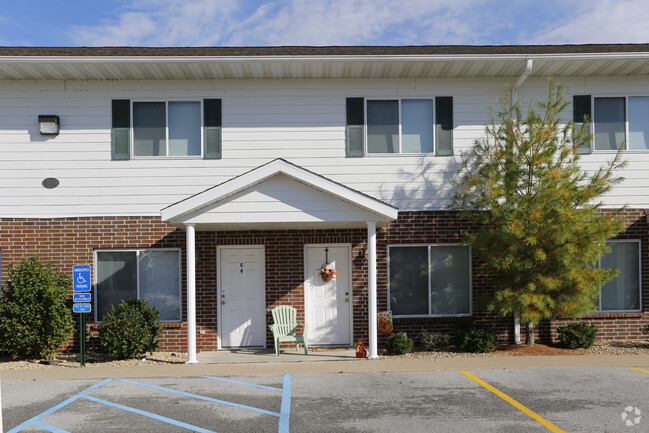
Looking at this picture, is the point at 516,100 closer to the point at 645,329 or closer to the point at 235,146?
the point at 645,329

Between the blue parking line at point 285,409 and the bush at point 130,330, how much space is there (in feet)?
10.9

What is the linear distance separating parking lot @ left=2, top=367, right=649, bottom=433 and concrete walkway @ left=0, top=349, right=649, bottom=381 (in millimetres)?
357

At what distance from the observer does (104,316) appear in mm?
11469

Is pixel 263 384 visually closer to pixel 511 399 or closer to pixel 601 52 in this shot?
pixel 511 399

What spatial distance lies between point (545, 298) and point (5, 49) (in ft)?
38.6

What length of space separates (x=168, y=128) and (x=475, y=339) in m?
7.61

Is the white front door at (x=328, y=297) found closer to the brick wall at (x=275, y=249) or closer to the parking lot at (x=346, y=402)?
the brick wall at (x=275, y=249)

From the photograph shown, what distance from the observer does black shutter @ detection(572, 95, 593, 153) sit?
12609 mm

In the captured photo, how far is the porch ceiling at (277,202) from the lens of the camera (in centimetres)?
1062

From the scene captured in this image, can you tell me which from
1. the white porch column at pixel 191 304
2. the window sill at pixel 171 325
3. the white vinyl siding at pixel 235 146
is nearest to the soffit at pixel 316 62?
the white vinyl siding at pixel 235 146

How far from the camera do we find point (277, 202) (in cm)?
1077

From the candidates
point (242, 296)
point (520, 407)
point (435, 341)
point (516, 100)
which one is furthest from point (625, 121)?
point (242, 296)

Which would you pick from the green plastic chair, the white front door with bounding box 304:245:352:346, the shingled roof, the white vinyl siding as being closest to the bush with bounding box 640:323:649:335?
the white vinyl siding

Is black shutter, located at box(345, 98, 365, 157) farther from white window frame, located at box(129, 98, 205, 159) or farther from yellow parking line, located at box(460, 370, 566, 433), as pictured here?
yellow parking line, located at box(460, 370, 566, 433)
